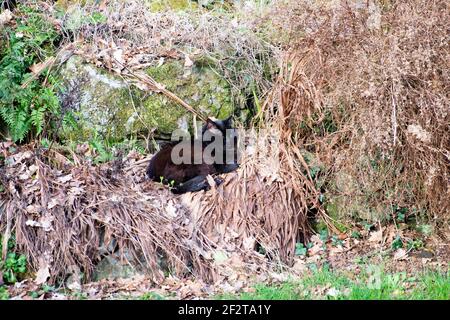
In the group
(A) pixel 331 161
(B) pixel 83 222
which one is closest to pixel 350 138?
(A) pixel 331 161

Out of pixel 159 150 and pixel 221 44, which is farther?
pixel 221 44

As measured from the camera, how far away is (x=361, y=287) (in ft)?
16.5

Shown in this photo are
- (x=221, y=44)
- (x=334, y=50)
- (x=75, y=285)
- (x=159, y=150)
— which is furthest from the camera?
(x=221, y=44)

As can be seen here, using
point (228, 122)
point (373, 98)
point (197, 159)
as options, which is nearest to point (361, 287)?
point (373, 98)

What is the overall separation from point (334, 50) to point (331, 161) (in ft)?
3.67

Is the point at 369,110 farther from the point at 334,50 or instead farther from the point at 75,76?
the point at 75,76

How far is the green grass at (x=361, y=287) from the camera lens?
479 cm

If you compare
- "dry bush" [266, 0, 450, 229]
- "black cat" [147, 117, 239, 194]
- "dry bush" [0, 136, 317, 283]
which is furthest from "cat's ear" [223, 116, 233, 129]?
"dry bush" [266, 0, 450, 229]

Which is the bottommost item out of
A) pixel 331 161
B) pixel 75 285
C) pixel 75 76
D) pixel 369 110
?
pixel 75 285

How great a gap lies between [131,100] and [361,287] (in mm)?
3182

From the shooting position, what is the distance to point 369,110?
5.57 metres

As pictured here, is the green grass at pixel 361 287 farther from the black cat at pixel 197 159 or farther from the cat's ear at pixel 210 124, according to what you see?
the cat's ear at pixel 210 124

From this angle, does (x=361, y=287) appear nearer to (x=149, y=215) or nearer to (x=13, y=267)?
(x=149, y=215)

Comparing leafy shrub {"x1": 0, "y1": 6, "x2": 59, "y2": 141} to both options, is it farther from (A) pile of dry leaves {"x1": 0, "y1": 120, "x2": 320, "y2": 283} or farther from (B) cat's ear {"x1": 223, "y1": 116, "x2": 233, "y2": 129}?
(B) cat's ear {"x1": 223, "y1": 116, "x2": 233, "y2": 129}
